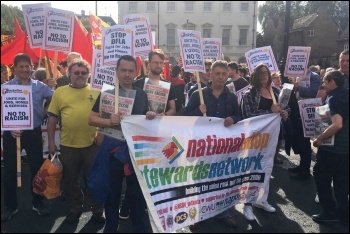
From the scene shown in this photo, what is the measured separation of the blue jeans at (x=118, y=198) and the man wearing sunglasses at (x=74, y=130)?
0.72 m

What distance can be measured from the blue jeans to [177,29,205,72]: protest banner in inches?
69.3

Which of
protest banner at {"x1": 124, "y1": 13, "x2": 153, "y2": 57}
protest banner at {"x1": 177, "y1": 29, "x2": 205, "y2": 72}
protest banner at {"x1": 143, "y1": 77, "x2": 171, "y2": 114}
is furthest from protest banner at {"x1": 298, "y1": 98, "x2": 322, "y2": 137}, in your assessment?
protest banner at {"x1": 124, "y1": 13, "x2": 153, "y2": 57}

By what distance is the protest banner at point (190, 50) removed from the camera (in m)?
4.93

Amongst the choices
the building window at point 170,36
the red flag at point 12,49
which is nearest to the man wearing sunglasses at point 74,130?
the red flag at point 12,49

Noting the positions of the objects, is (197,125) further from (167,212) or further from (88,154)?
(88,154)

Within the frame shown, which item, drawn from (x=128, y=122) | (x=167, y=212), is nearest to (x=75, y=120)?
(x=128, y=122)

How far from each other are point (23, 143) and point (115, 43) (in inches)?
69.8

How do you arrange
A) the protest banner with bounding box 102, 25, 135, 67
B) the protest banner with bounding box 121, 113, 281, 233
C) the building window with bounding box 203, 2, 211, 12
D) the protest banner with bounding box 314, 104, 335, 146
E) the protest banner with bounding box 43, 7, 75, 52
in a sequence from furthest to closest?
the building window with bounding box 203, 2, 211, 12, the protest banner with bounding box 43, 7, 75, 52, the protest banner with bounding box 314, 104, 335, 146, the protest banner with bounding box 102, 25, 135, 67, the protest banner with bounding box 121, 113, 281, 233

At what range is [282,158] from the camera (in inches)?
313

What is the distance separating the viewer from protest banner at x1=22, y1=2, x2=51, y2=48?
5691mm

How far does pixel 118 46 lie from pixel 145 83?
64 cm

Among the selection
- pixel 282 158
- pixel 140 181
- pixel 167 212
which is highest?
pixel 140 181

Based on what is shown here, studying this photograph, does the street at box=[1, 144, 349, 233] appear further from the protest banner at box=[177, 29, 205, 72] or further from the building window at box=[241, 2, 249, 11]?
the building window at box=[241, 2, 249, 11]

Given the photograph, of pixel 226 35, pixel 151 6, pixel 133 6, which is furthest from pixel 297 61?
pixel 226 35
